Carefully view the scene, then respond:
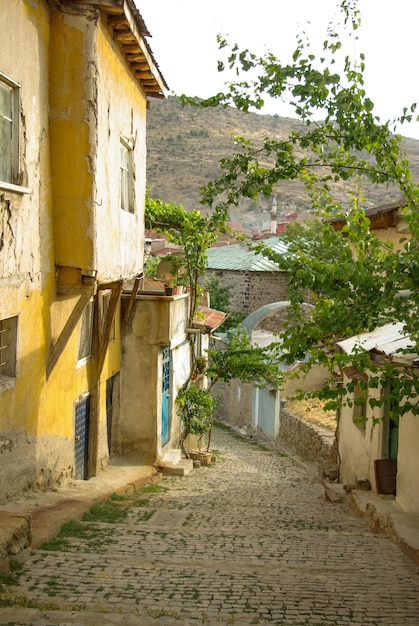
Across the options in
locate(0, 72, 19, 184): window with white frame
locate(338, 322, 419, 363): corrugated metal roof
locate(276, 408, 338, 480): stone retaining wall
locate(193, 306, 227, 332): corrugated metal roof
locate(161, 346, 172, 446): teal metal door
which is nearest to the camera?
locate(0, 72, 19, 184): window with white frame

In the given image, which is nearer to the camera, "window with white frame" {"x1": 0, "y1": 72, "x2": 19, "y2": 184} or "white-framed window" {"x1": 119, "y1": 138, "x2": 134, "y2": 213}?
"window with white frame" {"x1": 0, "y1": 72, "x2": 19, "y2": 184}

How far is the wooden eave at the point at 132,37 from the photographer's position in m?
8.10

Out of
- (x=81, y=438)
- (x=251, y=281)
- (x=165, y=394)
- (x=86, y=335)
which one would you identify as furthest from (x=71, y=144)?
(x=251, y=281)

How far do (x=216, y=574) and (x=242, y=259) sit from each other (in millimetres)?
29771

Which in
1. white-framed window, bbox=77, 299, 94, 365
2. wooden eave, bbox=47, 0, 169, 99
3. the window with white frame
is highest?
wooden eave, bbox=47, 0, 169, 99

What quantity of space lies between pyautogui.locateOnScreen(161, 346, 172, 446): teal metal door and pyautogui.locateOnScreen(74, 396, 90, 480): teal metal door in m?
3.16

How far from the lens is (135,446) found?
13.4m

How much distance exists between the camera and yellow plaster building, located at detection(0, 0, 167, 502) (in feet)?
24.0

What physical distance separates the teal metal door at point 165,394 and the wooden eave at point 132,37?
5.38 meters

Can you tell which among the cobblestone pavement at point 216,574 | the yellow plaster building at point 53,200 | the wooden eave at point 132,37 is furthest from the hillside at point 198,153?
the cobblestone pavement at point 216,574

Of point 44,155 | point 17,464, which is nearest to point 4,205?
point 44,155

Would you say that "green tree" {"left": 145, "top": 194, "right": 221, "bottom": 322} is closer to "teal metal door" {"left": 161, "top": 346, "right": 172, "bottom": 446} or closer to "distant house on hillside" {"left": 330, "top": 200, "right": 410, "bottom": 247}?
"teal metal door" {"left": 161, "top": 346, "right": 172, "bottom": 446}

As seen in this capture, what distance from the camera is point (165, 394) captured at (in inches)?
578

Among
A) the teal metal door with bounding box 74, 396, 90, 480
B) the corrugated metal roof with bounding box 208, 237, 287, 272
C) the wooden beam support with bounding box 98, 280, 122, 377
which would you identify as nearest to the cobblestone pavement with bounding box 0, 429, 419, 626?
the teal metal door with bounding box 74, 396, 90, 480
